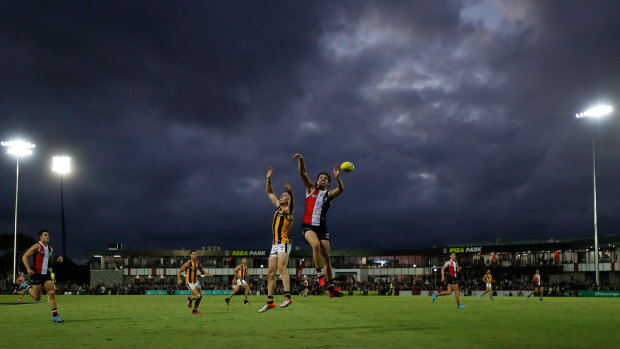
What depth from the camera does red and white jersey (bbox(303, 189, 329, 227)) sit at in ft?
43.2

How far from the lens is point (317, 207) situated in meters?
13.2

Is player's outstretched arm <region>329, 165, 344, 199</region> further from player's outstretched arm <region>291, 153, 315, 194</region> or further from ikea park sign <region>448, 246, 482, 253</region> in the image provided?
ikea park sign <region>448, 246, 482, 253</region>

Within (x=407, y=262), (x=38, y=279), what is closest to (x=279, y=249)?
(x=38, y=279)

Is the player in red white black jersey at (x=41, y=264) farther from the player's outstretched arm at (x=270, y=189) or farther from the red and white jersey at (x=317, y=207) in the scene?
the red and white jersey at (x=317, y=207)

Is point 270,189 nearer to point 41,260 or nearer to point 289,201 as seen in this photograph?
point 289,201

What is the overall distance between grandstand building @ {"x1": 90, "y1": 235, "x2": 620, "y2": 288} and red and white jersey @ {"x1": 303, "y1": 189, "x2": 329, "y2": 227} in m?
65.2

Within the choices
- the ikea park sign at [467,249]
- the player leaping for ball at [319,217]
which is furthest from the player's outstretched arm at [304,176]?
the ikea park sign at [467,249]

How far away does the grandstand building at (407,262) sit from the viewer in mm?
83688

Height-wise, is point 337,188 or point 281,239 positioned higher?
point 337,188

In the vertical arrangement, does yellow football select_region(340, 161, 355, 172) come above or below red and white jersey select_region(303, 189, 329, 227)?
above

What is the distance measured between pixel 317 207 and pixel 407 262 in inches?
3684

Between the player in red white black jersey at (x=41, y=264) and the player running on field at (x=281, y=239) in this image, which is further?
the player in red white black jersey at (x=41, y=264)

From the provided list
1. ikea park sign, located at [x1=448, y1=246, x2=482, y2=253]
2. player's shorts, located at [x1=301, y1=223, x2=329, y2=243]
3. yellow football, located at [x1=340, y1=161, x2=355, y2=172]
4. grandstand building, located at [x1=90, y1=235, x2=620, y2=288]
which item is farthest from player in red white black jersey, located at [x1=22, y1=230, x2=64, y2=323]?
ikea park sign, located at [x1=448, y1=246, x2=482, y2=253]

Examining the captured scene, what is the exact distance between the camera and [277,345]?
29.1 ft
